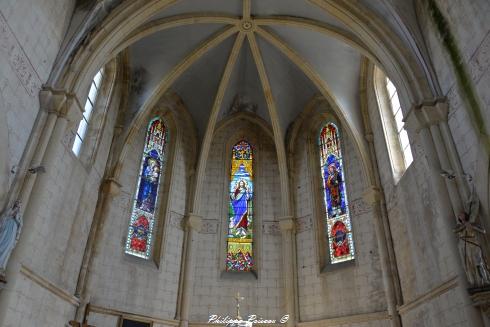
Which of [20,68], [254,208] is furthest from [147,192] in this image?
[20,68]

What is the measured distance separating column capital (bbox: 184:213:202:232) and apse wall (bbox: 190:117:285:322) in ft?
1.72

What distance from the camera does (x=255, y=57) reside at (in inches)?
650

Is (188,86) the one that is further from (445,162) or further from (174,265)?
(445,162)

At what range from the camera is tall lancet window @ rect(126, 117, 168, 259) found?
14484 mm

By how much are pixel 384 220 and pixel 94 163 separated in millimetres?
9069

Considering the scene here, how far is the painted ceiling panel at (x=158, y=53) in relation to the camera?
15.3m

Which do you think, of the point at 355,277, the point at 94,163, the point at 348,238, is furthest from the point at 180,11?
the point at 355,277

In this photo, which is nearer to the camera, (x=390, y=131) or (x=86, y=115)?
(x=86, y=115)

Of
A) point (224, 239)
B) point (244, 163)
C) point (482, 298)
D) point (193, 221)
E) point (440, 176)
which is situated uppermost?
point (244, 163)

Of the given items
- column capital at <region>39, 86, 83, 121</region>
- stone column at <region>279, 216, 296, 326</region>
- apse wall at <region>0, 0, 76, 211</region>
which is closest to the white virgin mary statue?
apse wall at <region>0, 0, 76, 211</region>

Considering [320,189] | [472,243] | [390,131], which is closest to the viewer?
[472,243]

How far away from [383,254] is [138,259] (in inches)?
308

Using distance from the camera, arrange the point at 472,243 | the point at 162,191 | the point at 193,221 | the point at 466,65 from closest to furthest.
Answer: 1. the point at 472,243
2. the point at 466,65
3. the point at 193,221
4. the point at 162,191

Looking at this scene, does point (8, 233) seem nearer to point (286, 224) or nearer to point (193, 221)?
point (193, 221)
